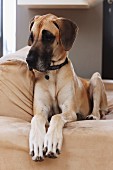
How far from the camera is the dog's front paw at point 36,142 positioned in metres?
1.36

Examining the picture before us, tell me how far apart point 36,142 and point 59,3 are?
2.61 meters

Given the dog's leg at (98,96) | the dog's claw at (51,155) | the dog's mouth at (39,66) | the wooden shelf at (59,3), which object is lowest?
the dog's leg at (98,96)

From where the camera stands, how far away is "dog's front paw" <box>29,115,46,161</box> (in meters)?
1.36

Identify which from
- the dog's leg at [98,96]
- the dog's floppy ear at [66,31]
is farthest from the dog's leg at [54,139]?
the dog's leg at [98,96]

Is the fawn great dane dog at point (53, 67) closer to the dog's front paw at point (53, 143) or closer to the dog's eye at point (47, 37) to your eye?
the dog's eye at point (47, 37)

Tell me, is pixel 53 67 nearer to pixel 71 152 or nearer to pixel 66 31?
pixel 66 31

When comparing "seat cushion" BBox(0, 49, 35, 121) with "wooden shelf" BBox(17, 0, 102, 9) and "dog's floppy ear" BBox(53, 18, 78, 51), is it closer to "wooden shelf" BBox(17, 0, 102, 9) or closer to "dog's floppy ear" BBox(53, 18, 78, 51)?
"dog's floppy ear" BBox(53, 18, 78, 51)

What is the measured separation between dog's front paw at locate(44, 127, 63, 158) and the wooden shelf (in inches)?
97.9

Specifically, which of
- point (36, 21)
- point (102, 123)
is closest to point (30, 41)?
point (36, 21)

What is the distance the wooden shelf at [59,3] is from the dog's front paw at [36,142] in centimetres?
245

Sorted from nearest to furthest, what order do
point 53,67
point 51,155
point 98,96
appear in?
point 51,155 < point 53,67 < point 98,96

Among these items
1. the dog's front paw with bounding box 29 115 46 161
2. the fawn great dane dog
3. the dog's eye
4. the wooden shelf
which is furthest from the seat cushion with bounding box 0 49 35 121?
the wooden shelf

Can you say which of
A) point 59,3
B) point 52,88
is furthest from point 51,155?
point 59,3

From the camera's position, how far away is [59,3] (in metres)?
3.74
